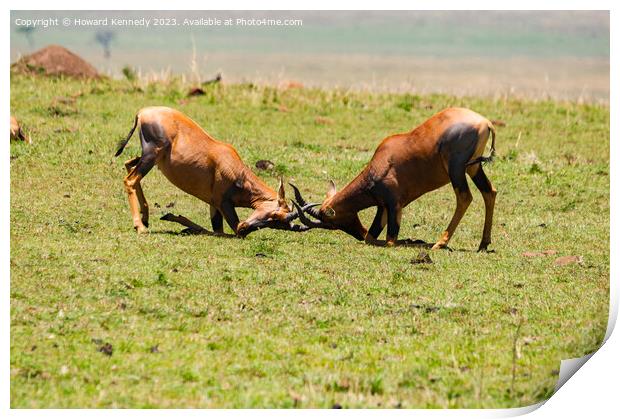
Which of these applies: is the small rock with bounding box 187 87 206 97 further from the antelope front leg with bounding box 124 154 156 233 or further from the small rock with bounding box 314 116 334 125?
the antelope front leg with bounding box 124 154 156 233

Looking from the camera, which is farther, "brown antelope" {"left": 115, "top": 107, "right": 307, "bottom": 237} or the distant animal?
the distant animal

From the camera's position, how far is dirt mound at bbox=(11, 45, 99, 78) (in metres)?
27.2

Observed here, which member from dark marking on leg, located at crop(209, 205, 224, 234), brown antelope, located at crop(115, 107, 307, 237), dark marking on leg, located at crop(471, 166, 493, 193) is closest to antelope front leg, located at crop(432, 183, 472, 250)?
dark marking on leg, located at crop(471, 166, 493, 193)

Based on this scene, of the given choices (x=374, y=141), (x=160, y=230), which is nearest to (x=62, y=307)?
(x=160, y=230)

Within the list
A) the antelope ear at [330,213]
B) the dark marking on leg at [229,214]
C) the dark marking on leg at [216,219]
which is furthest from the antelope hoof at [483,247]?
the dark marking on leg at [216,219]

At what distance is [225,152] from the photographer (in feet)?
48.2

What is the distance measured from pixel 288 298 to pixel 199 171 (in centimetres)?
421

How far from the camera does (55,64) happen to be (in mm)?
27859

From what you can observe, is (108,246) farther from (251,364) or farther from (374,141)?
(374,141)

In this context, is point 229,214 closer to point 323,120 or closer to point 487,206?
point 487,206

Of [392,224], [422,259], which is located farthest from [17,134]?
[422,259]

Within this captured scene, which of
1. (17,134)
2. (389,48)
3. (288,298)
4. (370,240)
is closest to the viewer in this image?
(288,298)

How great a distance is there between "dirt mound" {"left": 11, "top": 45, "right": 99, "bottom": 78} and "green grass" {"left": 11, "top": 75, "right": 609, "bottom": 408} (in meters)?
7.72

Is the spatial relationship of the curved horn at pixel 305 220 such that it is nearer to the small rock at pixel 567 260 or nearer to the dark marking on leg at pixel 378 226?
the dark marking on leg at pixel 378 226
